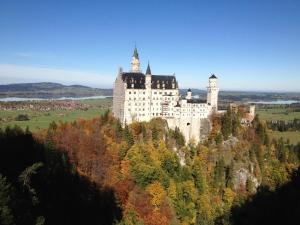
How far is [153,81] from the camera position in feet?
294

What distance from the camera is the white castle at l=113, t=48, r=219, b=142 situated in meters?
86.2

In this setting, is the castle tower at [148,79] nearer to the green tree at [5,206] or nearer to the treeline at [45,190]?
the treeline at [45,190]

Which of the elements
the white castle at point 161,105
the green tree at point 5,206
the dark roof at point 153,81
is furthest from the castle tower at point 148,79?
the green tree at point 5,206

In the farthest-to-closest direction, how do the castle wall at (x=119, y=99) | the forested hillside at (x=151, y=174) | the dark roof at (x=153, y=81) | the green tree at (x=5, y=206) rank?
the dark roof at (x=153, y=81) < the castle wall at (x=119, y=99) < the forested hillside at (x=151, y=174) < the green tree at (x=5, y=206)

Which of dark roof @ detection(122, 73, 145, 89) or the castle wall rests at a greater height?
dark roof @ detection(122, 73, 145, 89)

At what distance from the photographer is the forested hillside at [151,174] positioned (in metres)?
53.4

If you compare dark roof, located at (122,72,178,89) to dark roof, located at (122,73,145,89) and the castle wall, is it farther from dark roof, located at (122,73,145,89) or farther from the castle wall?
the castle wall

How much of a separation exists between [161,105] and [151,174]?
879 inches

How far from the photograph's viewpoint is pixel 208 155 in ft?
283

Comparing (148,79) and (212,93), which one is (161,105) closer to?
(148,79)

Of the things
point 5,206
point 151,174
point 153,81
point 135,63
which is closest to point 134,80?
point 153,81

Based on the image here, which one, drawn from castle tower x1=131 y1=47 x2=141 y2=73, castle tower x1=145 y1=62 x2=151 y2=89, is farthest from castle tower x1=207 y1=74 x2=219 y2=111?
castle tower x1=131 y1=47 x2=141 y2=73

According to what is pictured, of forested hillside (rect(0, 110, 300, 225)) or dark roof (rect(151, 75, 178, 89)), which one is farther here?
dark roof (rect(151, 75, 178, 89))

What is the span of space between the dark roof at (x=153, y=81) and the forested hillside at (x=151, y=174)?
394 inches
